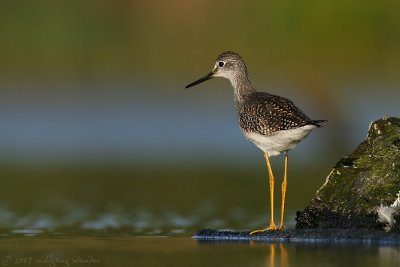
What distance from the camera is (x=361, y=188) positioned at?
10.8 metres

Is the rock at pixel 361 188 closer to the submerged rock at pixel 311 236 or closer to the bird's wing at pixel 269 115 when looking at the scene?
the submerged rock at pixel 311 236

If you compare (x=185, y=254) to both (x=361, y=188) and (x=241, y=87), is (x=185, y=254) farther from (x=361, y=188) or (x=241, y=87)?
(x=241, y=87)

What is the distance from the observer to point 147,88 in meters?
25.7

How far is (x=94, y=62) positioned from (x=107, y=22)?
1459 millimetres

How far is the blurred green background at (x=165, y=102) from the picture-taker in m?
14.9

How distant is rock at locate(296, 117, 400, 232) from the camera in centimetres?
1056

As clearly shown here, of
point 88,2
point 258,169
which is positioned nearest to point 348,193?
point 258,169

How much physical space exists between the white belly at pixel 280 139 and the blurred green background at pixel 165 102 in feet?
4.81

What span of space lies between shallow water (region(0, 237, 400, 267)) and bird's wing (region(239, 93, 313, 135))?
112cm

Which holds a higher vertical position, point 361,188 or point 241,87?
point 241,87

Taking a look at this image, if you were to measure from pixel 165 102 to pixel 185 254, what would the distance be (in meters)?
14.3

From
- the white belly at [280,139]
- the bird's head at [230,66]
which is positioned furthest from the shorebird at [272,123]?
the bird's head at [230,66]

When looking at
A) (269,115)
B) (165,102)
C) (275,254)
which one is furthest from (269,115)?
(165,102)

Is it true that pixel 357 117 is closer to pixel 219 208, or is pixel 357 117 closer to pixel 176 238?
pixel 219 208
